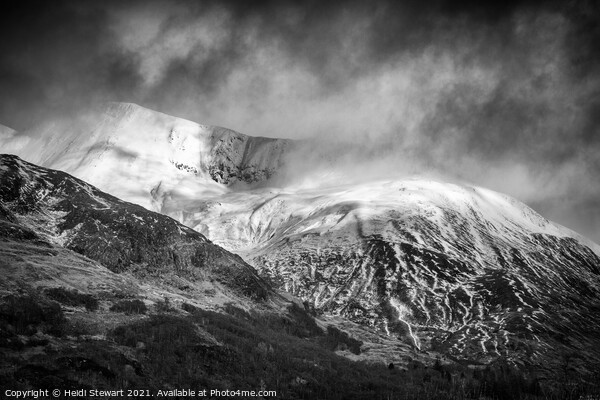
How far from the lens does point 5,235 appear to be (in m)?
174

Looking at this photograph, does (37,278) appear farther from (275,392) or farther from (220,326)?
(275,392)

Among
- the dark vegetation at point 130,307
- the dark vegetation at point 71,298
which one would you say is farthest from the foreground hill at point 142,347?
the dark vegetation at point 71,298

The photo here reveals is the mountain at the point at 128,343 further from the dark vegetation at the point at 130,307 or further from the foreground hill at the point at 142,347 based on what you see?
the dark vegetation at the point at 130,307

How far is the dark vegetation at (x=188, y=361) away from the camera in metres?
103

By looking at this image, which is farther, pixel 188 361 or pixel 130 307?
pixel 130 307

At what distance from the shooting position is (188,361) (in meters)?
126

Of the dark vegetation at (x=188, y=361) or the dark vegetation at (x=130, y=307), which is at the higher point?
the dark vegetation at (x=130, y=307)

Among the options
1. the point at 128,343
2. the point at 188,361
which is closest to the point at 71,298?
the point at 128,343

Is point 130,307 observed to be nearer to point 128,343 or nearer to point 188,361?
point 128,343

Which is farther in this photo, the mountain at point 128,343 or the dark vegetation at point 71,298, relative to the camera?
the dark vegetation at point 71,298

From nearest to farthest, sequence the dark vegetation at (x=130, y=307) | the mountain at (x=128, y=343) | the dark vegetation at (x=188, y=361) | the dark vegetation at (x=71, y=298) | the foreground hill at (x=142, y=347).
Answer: the dark vegetation at (x=188, y=361), the mountain at (x=128, y=343), the foreground hill at (x=142, y=347), the dark vegetation at (x=71, y=298), the dark vegetation at (x=130, y=307)

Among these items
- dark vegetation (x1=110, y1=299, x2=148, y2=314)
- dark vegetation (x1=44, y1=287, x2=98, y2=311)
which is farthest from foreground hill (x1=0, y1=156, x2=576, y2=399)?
dark vegetation (x1=44, y1=287, x2=98, y2=311)

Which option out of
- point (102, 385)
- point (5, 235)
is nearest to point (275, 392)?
point (102, 385)

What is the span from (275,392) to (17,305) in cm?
6103
